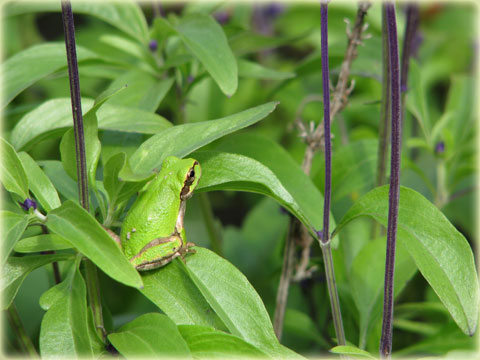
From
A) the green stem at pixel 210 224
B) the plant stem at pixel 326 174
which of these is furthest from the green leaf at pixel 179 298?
the green stem at pixel 210 224

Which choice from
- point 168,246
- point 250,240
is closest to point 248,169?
point 168,246

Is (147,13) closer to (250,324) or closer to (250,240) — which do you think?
(250,240)

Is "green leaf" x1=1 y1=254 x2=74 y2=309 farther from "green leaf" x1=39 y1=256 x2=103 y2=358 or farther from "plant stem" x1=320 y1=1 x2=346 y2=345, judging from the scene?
"plant stem" x1=320 y1=1 x2=346 y2=345

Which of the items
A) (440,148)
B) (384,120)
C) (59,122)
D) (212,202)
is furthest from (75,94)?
(212,202)

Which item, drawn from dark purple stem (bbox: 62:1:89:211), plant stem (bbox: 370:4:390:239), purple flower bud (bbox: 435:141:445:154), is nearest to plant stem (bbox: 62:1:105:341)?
dark purple stem (bbox: 62:1:89:211)

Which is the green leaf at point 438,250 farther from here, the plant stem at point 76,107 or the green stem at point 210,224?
the green stem at point 210,224

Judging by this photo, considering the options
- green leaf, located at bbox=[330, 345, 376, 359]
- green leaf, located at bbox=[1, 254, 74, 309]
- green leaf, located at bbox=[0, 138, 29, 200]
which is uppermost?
green leaf, located at bbox=[0, 138, 29, 200]

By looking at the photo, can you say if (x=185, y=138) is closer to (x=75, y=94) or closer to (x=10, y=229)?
(x=75, y=94)
